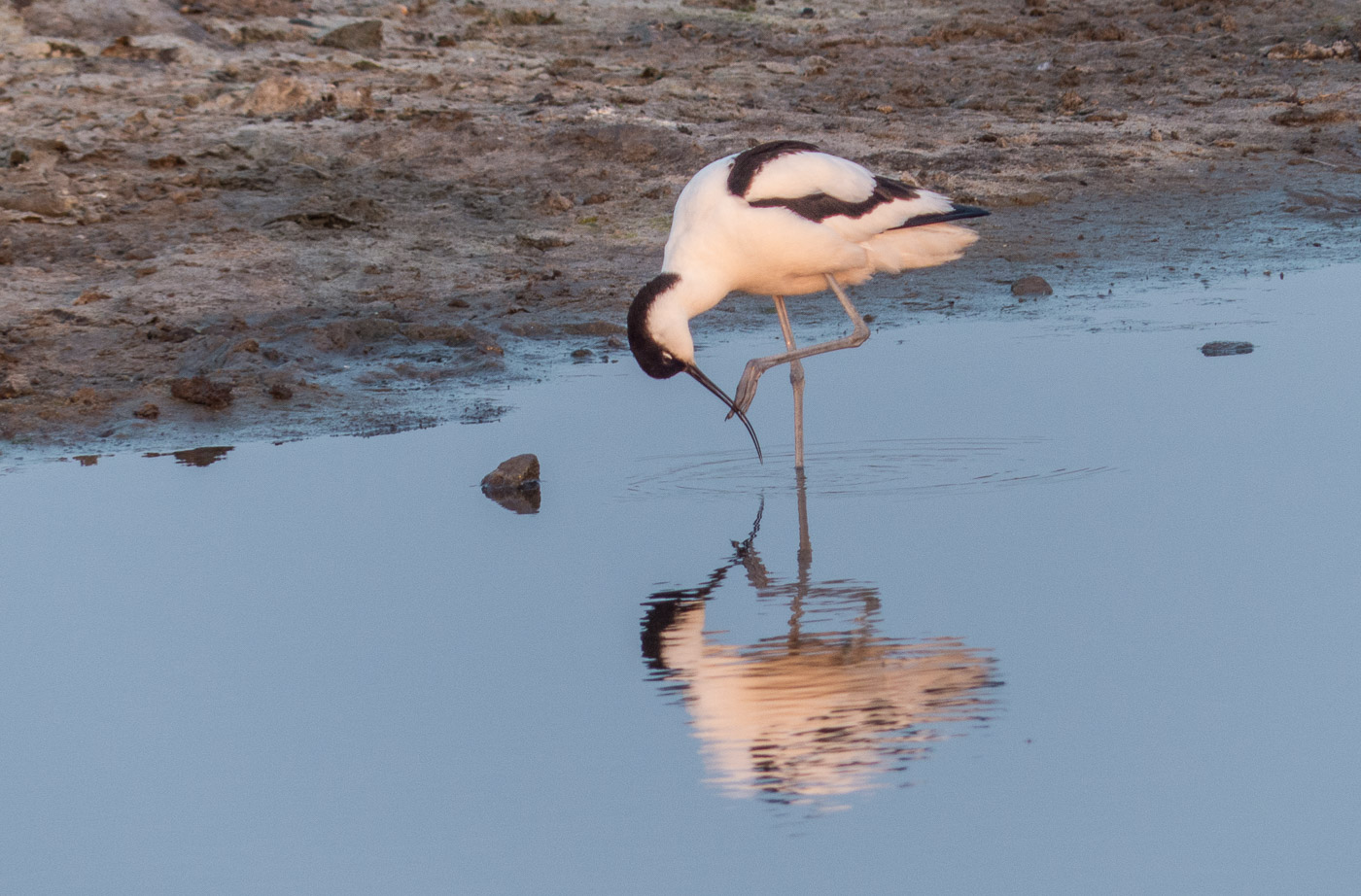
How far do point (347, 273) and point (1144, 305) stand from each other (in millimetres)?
4062

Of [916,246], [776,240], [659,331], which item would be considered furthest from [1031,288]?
[659,331]

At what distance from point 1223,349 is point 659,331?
2765 mm

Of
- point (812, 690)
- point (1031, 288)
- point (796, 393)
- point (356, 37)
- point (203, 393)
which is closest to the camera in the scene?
point (812, 690)

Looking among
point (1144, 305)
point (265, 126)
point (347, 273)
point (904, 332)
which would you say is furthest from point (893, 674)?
point (265, 126)

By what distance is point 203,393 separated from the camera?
717 centimetres

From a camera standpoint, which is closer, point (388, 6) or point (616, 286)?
point (616, 286)

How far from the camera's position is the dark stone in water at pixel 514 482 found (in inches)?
231

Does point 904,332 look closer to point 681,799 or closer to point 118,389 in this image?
point 118,389

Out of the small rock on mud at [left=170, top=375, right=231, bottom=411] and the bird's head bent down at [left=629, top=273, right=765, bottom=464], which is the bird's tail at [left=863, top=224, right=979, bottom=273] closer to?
the bird's head bent down at [left=629, top=273, right=765, bottom=464]

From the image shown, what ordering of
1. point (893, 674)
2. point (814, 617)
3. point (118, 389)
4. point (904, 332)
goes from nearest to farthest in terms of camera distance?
point (893, 674)
point (814, 617)
point (118, 389)
point (904, 332)

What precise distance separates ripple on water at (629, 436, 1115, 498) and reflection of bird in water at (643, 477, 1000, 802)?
3.37ft

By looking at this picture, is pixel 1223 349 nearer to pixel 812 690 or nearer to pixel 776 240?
pixel 776 240

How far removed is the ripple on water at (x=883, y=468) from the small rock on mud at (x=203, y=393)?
81.6 inches

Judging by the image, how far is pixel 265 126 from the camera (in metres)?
10.9
